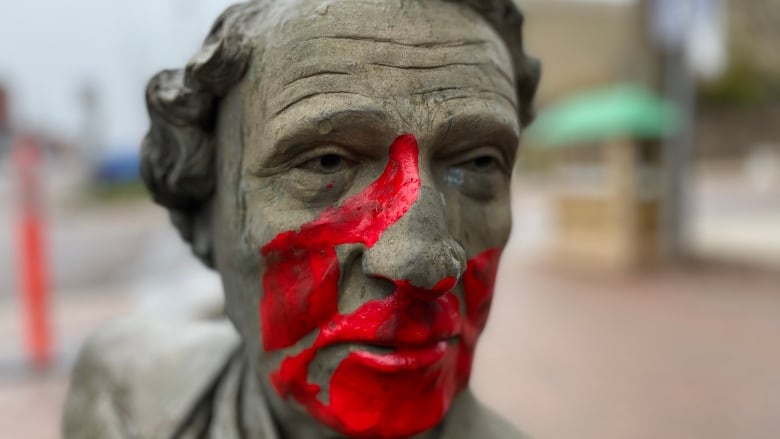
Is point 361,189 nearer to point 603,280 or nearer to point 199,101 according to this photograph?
point 199,101

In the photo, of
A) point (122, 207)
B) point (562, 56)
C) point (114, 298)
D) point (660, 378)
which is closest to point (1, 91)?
point (122, 207)

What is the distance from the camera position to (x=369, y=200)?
1.09 meters

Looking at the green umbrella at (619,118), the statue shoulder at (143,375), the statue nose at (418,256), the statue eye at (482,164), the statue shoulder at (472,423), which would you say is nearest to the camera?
the statue nose at (418,256)

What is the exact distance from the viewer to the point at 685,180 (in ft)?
26.1

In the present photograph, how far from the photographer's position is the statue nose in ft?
3.36

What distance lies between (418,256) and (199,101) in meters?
0.51

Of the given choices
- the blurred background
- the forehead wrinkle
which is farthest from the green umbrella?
the forehead wrinkle

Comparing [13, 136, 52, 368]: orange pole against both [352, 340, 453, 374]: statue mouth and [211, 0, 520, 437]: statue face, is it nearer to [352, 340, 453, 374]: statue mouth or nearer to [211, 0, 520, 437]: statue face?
[211, 0, 520, 437]: statue face

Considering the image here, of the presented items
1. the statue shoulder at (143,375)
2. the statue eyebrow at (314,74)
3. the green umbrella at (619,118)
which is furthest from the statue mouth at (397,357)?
the green umbrella at (619,118)

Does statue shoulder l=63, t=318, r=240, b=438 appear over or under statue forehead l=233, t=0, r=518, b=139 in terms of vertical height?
under

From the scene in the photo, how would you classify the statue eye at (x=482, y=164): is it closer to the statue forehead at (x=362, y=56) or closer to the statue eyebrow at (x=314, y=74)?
the statue forehead at (x=362, y=56)

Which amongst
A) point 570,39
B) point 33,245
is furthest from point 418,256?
point 570,39

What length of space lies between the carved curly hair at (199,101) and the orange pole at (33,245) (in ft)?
11.5

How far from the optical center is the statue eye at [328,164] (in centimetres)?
112
